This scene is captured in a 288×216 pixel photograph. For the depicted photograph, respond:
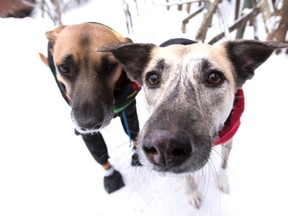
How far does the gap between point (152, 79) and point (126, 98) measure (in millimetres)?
603

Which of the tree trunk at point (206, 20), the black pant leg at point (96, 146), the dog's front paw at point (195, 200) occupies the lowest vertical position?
the dog's front paw at point (195, 200)

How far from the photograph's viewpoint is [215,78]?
1.90m

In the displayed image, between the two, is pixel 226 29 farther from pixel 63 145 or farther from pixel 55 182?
pixel 55 182

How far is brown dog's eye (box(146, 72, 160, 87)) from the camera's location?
2039 mm

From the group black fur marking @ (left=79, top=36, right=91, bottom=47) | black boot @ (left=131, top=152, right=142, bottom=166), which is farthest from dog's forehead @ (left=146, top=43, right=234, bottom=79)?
black boot @ (left=131, top=152, right=142, bottom=166)

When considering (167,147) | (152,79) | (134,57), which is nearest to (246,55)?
(152,79)

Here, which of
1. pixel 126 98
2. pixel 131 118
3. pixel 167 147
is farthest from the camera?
pixel 131 118

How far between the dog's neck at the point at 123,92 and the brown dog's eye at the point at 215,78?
38.0 inches

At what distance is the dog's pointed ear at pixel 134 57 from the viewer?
7.11ft

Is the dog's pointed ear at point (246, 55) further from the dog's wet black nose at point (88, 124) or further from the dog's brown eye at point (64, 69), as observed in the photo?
the dog's brown eye at point (64, 69)

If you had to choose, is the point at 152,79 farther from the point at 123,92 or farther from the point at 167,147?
the point at 167,147

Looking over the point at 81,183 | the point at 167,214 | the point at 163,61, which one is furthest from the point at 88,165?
the point at 163,61

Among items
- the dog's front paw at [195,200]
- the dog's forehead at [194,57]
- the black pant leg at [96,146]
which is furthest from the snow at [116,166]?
the dog's forehead at [194,57]

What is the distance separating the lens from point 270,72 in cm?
408
